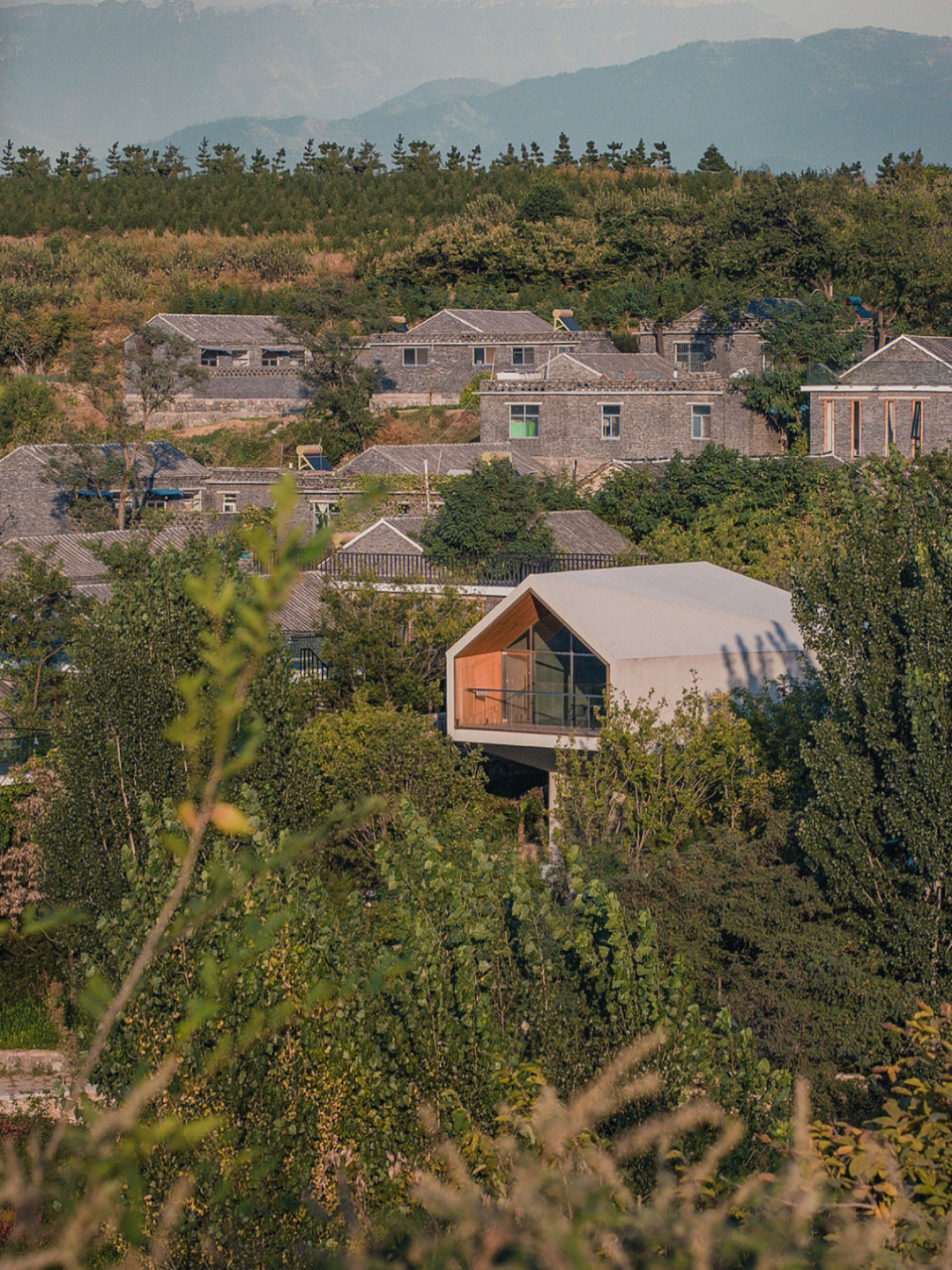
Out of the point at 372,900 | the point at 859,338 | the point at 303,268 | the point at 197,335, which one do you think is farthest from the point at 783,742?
the point at 303,268

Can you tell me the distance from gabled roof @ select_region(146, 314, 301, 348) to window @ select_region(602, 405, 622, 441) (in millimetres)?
15683

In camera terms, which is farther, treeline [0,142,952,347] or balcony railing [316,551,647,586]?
treeline [0,142,952,347]

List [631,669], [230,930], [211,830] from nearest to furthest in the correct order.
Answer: [230,930], [211,830], [631,669]

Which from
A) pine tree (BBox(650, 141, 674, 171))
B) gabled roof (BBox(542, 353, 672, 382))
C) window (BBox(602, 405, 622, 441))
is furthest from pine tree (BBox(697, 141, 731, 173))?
window (BBox(602, 405, 622, 441))

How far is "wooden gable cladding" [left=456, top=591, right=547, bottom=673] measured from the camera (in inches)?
826

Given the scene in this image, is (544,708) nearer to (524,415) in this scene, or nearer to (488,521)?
(488,521)

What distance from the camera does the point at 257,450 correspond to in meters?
51.0

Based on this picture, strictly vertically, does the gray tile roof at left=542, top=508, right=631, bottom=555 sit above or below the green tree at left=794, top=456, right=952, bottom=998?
above

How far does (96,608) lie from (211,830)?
498 cm

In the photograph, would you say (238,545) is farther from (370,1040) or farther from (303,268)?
(303,268)

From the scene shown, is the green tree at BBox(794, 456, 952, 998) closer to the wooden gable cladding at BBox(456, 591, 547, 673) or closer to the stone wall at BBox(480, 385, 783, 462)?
the wooden gable cladding at BBox(456, 591, 547, 673)

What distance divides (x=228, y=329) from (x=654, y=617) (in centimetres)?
3976

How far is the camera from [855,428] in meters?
38.3

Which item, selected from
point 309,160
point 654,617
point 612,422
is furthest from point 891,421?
point 309,160
